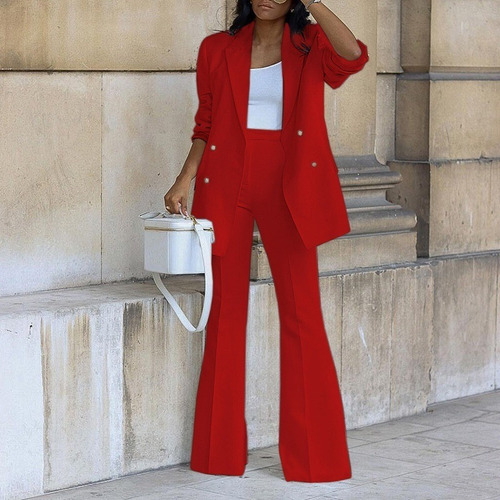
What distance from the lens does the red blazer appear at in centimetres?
570

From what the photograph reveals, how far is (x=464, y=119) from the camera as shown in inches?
314

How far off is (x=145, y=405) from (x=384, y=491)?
1096mm

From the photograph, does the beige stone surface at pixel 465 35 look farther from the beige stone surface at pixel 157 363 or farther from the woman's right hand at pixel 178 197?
the woman's right hand at pixel 178 197

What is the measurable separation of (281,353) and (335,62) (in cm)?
129

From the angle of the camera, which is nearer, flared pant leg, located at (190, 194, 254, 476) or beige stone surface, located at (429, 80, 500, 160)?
flared pant leg, located at (190, 194, 254, 476)

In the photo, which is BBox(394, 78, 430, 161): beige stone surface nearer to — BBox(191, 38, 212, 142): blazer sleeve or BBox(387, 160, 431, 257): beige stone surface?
BBox(387, 160, 431, 257): beige stone surface

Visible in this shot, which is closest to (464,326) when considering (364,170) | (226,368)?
(364,170)

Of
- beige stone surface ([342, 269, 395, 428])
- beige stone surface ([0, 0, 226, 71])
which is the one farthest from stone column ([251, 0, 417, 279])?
beige stone surface ([0, 0, 226, 71])

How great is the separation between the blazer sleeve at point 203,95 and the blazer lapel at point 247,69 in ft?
0.40

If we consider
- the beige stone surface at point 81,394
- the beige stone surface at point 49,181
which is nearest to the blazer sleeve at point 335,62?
the beige stone surface at point 49,181

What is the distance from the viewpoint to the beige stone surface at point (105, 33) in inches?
234

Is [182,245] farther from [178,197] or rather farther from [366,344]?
[366,344]

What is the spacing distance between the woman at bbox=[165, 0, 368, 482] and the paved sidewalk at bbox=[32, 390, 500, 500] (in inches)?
4.9

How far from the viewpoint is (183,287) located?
6363mm
